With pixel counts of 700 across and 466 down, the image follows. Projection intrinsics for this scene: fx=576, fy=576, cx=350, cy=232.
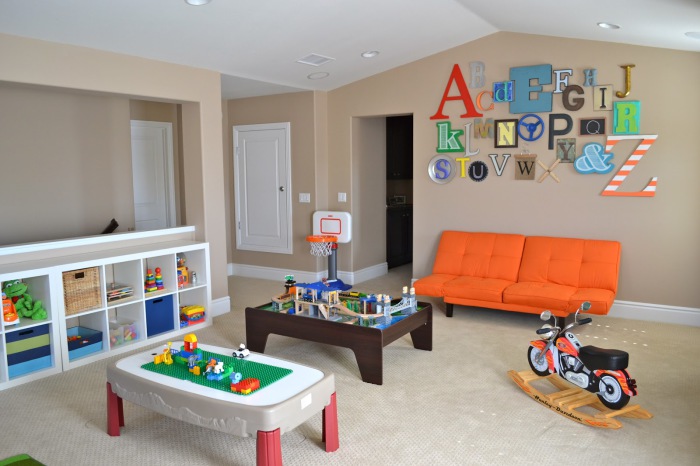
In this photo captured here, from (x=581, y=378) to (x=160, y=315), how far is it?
132 inches

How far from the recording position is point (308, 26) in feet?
15.7

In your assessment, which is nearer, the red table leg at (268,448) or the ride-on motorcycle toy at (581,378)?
the red table leg at (268,448)

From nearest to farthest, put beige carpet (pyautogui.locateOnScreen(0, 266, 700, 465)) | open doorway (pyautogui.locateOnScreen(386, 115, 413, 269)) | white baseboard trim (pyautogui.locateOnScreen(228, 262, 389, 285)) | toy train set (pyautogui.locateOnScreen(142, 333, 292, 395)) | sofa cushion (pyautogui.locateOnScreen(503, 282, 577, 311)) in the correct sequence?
1. toy train set (pyautogui.locateOnScreen(142, 333, 292, 395))
2. beige carpet (pyautogui.locateOnScreen(0, 266, 700, 465))
3. sofa cushion (pyautogui.locateOnScreen(503, 282, 577, 311))
4. white baseboard trim (pyautogui.locateOnScreen(228, 262, 389, 285))
5. open doorway (pyautogui.locateOnScreen(386, 115, 413, 269))

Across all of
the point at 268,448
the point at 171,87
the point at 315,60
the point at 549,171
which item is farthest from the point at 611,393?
the point at 171,87

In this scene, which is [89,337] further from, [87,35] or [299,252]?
[299,252]

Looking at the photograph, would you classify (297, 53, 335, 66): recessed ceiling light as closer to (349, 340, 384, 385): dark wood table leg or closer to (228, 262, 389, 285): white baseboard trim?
(228, 262, 389, 285): white baseboard trim

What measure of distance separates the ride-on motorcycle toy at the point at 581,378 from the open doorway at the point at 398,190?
4071 millimetres

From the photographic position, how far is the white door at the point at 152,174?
6535mm

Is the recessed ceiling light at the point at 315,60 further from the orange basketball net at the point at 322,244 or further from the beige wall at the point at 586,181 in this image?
the orange basketball net at the point at 322,244

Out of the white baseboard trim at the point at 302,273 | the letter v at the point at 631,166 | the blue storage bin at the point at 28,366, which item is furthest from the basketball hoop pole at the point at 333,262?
the blue storage bin at the point at 28,366

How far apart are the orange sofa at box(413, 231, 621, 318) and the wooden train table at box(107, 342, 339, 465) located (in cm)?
258

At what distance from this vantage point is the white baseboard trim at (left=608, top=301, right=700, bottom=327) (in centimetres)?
513

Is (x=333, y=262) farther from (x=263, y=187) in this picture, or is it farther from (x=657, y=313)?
(x=657, y=313)

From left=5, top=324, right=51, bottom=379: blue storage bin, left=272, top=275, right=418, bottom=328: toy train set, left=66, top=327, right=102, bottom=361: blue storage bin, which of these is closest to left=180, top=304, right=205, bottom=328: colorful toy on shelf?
left=66, top=327, right=102, bottom=361: blue storage bin
